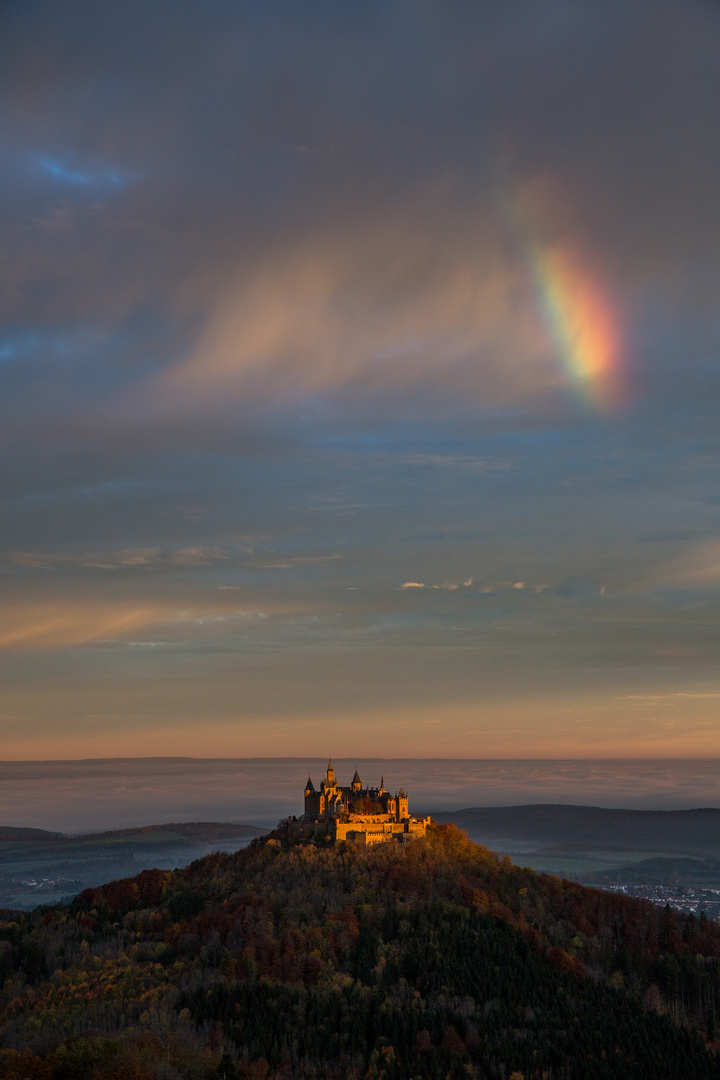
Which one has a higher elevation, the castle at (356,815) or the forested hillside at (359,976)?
the castle at (356,815)

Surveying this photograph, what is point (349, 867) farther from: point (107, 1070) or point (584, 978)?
point (107, 1070)

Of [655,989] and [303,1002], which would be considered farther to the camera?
[655,989]

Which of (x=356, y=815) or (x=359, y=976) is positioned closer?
(x=359, y=976)

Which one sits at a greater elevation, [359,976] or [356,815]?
[356,815]

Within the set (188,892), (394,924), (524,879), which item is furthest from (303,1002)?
(524,879)

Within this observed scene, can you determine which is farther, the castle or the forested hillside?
the castle
